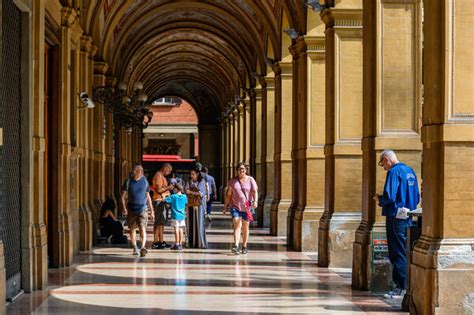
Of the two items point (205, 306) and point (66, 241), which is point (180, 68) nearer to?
point (66, 241)

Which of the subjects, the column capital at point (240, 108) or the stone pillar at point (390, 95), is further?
the column capital at point (240, 108)

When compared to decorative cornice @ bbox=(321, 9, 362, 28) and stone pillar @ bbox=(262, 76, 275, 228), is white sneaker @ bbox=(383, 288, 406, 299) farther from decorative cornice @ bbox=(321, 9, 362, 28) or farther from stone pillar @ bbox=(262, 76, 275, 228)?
stone pillar @ bbox=(262, 76, 275, 228)

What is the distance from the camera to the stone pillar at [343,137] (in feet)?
46.3

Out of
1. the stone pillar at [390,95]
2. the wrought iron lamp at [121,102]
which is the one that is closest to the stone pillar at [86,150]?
the wrought iron lamp at [121,102]

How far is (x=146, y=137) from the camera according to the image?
65.9 meters

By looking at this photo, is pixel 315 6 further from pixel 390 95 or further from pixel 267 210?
pixel 267 210

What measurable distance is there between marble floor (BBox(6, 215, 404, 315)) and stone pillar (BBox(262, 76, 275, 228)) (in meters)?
8.10

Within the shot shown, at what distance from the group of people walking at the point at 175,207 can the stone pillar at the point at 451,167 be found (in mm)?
7477

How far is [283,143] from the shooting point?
21531 millimetres

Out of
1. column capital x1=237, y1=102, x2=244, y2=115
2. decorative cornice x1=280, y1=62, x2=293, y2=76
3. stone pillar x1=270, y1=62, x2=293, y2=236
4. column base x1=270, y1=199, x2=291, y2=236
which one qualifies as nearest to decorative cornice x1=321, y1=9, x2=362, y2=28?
stone pillar x1=270, y1=62, x2=293, y2=236

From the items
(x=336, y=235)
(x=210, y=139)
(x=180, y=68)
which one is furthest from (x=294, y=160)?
(x=210, y=139)

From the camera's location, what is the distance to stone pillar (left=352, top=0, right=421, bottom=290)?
11.7m

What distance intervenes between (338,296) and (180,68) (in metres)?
37.9

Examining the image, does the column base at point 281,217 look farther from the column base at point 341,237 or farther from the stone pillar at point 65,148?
the stone pillar at point 65,148
